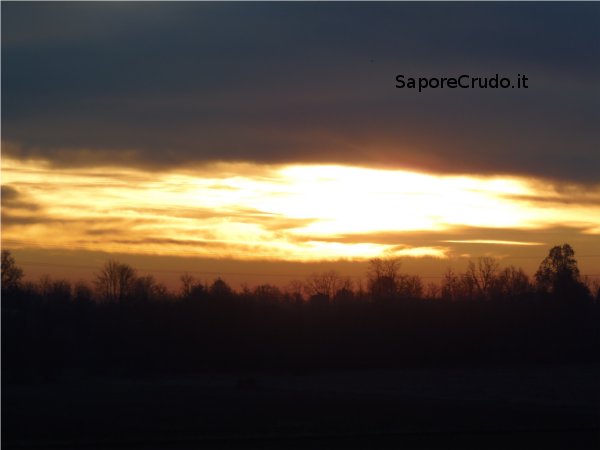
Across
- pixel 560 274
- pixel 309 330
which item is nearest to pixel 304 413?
pixel 309 330

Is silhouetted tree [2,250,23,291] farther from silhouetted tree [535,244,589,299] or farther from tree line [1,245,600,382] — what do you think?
silhouetted tree [535,244,589,299]

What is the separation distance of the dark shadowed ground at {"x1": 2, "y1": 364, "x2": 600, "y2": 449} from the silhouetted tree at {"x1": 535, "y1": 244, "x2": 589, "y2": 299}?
793 inches

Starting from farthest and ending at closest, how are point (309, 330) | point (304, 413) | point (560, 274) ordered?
point (560, 274) → point (309, 330) → point (304, 413)

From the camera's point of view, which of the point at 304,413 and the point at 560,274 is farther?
the point at 560,274

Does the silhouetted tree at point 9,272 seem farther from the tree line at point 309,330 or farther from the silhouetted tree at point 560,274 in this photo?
the silhouetted tree at point 560,274

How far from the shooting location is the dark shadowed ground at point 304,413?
22.4m

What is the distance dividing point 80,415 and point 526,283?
65783 millimetres

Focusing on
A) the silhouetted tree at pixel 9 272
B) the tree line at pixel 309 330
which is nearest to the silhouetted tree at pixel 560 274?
the tree line at pixel 309 330

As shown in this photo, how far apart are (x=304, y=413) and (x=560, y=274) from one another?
5350 centimetres

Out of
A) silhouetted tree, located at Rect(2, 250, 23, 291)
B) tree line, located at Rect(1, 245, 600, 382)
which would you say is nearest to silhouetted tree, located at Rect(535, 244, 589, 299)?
tree line, located at Rect(1, 245, 600, 382)

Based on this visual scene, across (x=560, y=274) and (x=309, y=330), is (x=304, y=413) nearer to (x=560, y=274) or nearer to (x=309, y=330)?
(x=309, y=330)

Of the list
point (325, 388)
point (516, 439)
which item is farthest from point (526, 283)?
point (516, 439)

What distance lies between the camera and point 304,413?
29.2 meters

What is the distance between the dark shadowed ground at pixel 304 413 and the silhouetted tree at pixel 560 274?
66.1 feet
